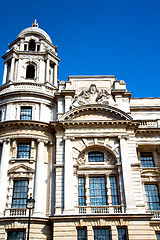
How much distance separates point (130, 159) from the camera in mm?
27922

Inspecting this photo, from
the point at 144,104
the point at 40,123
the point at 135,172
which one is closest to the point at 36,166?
the point at 40,123

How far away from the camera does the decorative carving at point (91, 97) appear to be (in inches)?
1251

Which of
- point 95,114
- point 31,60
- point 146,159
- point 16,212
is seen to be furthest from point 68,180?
point 31,60

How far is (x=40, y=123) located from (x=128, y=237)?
45.7ft

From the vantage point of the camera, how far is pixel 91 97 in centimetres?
3231

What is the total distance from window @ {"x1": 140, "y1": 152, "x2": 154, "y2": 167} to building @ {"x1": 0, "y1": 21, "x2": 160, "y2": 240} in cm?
11

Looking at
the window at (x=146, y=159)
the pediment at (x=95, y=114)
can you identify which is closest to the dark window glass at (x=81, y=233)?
the window at (x=146, y=159)

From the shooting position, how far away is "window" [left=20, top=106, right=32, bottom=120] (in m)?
31.3

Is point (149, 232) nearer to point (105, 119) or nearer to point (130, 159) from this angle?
point (130, 159)

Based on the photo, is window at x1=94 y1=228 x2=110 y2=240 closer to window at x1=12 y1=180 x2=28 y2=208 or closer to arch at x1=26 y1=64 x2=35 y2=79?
window at x1=12 y1=180 x2=28 y2=208

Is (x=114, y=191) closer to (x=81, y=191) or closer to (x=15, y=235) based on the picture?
(x=81, y=191)

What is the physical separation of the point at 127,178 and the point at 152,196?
4034 millimetres

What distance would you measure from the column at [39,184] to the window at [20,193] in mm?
1171

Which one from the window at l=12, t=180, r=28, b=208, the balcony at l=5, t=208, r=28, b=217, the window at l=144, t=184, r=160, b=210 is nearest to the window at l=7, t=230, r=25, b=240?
the balcony at l=5, t=208, r=28, b=217
